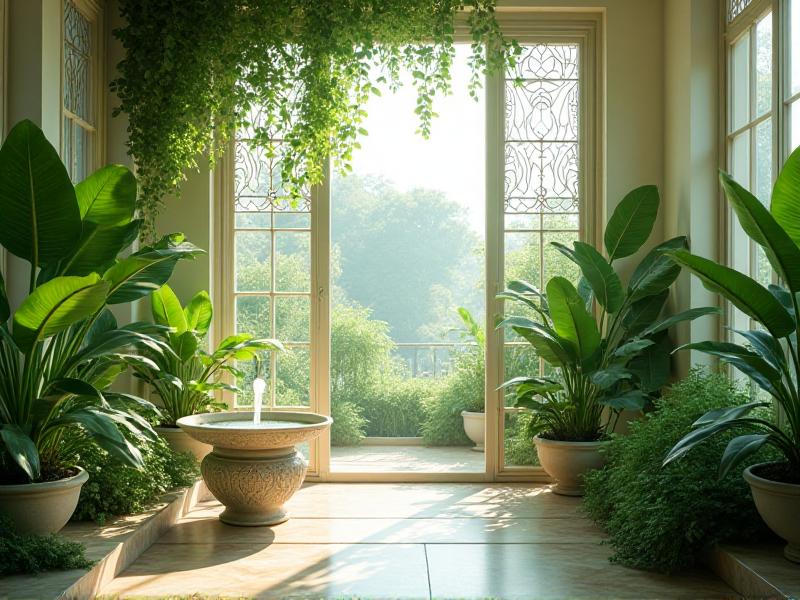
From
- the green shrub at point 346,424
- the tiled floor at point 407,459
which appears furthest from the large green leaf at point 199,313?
the green shrub at point 346,424

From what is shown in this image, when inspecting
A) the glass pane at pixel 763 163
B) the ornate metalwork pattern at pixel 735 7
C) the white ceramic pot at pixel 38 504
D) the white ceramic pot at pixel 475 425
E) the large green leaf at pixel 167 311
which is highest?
the ornate metalwork pattern at pixel 735 7

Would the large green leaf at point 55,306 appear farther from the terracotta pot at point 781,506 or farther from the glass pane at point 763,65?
the glass pane at point 763,65

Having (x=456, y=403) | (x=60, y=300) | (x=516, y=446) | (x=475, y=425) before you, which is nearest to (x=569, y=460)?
(x=516, y=446)

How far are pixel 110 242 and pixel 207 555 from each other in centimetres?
140

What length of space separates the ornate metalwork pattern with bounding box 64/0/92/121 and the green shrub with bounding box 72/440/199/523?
1.96 m

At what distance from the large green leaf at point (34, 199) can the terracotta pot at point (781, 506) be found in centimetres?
272

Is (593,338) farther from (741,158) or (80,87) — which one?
(80,87)

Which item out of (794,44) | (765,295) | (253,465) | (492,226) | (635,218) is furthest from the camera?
(492,226)

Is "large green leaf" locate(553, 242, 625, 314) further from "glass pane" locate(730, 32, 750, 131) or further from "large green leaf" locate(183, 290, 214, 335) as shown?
"large green leaf" locate(183, 290, 214, 335)

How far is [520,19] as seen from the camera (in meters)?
5.29

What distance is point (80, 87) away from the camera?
477 centimetres

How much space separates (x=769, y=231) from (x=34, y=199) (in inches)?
106

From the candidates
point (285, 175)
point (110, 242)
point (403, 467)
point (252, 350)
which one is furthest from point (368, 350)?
point (110, 242)

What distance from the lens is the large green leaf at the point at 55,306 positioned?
2.99 metres
